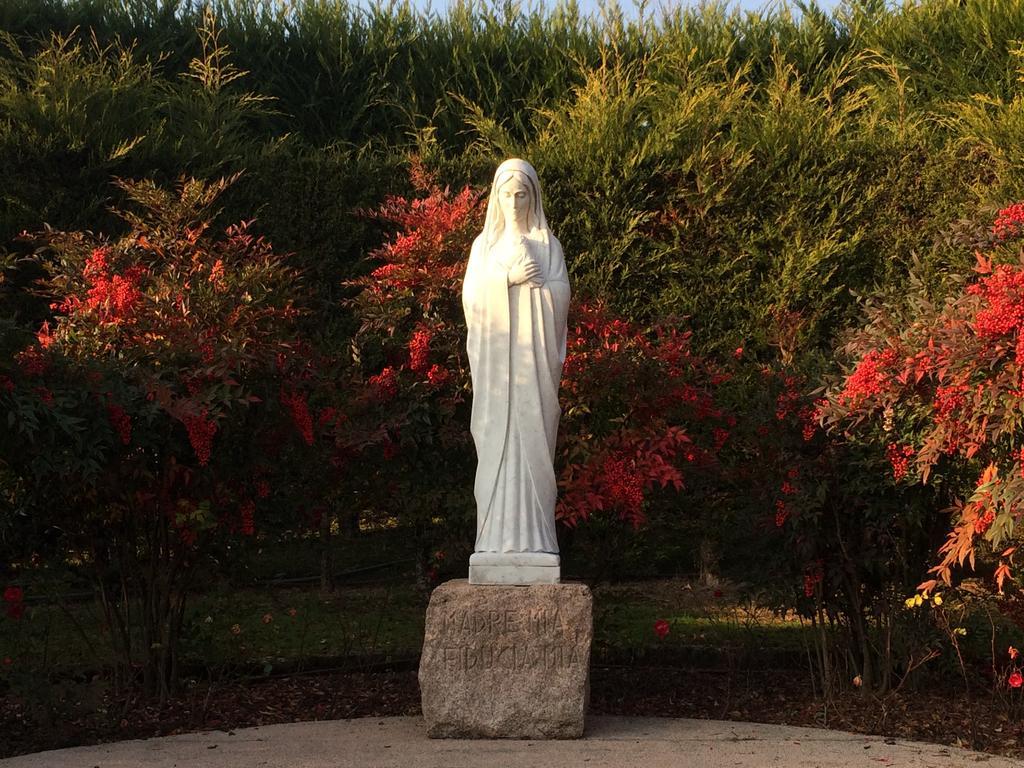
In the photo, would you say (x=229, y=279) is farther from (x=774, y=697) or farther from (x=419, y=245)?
(x=774, y=697)

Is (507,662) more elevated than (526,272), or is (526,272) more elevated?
(526,272)

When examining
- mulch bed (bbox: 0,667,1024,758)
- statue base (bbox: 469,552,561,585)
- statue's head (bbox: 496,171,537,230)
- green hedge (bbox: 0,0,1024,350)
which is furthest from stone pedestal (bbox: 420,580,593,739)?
green hedge (bbox: 0,0,1024,350)

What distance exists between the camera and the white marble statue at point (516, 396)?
5.70 meters

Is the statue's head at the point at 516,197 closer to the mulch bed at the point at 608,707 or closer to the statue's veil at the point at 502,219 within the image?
the statue's veil at the point at 502,219

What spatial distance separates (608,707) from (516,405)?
6.39 ft

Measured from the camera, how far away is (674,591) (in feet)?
30.8

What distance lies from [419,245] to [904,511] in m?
3.16

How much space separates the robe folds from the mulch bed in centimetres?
138

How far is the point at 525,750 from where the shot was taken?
527 centimetres

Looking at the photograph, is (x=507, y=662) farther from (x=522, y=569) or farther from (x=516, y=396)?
(x=516, y=396)

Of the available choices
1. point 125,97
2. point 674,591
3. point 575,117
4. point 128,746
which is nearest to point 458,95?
point 575,117

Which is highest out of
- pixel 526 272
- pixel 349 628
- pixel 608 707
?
pixel 526 272

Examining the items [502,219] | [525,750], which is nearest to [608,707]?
[525,750]

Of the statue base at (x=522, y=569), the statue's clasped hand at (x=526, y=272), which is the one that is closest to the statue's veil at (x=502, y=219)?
the statue's clasped hand at (x=526, y=272)
